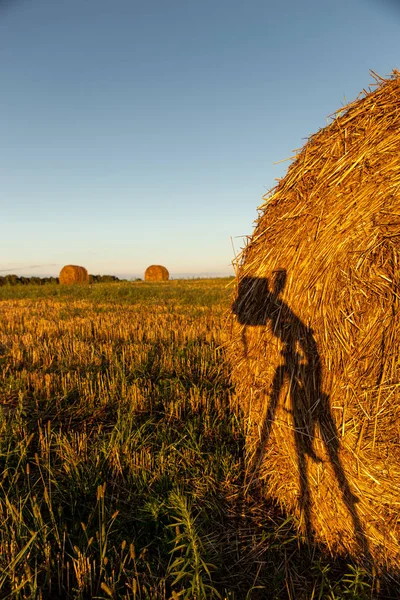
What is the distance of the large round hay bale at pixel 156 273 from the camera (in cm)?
3656

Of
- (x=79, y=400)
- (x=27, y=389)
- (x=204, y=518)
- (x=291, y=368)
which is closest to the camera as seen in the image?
(x=204, y=518)

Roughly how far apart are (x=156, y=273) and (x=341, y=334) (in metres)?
34.6

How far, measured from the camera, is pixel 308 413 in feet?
9.23

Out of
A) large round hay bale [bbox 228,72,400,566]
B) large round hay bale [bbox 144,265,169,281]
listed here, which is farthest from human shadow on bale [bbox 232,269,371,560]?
large round hay bale [bbox 144,265,169,281]

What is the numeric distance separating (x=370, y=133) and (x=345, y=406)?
6.17 ft

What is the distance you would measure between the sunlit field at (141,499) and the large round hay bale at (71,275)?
25.1m

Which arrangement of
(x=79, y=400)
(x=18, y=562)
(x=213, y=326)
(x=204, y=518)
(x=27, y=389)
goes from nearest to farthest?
(x=18, y=562) → (x=204, y=518) → (x=79, y=400) → (x=27, y=389) → (x=213, y=326)

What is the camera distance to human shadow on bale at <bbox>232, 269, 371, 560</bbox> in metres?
2.67

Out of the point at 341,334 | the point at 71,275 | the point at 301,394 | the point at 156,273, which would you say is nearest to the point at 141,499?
the point at 301,394

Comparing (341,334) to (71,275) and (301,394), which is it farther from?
(71,275)

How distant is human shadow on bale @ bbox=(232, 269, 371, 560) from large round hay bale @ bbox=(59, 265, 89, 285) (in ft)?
93.8

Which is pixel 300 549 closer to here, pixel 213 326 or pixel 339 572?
pixel 339 572

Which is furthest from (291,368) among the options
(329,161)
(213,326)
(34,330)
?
(34,330)

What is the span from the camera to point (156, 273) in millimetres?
36750
